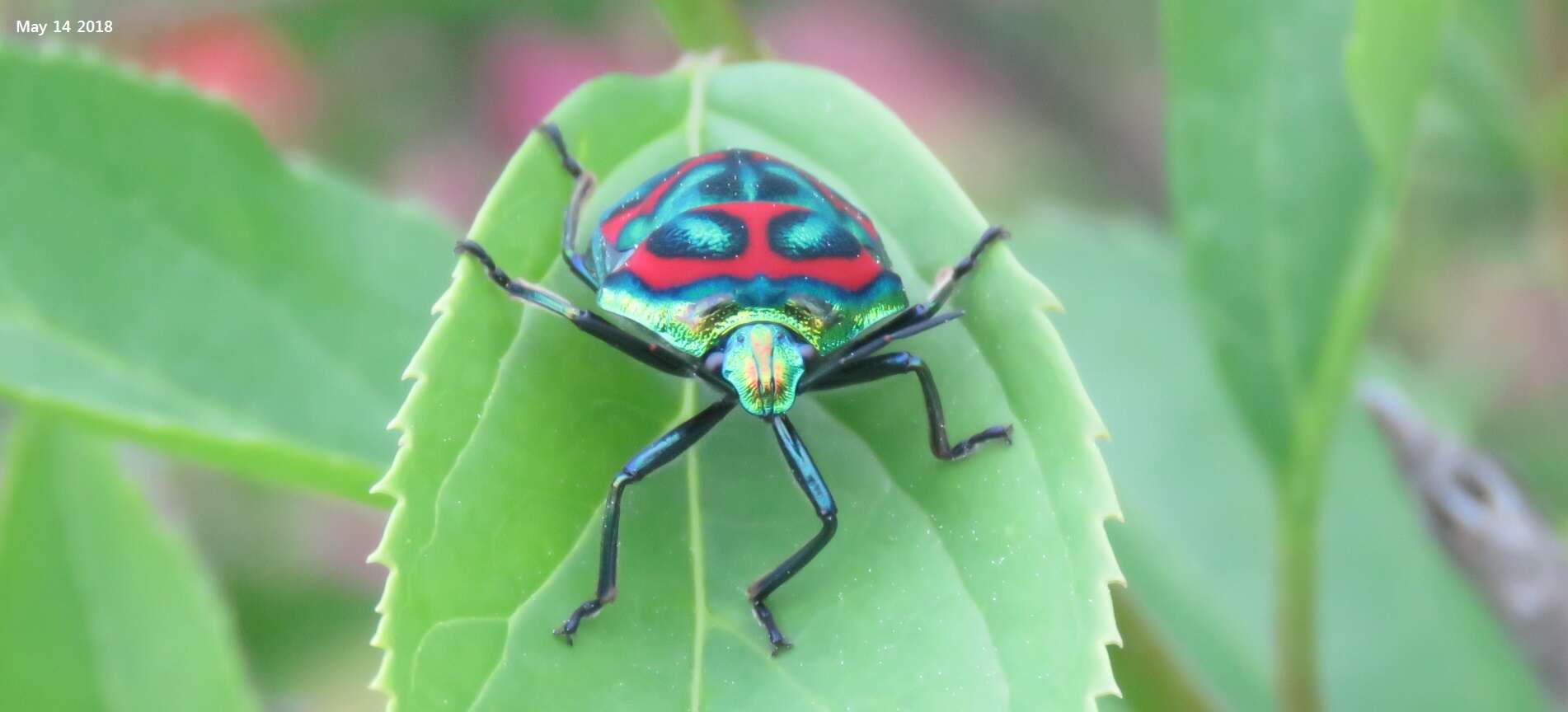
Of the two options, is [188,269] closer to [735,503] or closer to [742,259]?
[742,259]

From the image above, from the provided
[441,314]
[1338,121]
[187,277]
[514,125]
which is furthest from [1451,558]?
[514,125]

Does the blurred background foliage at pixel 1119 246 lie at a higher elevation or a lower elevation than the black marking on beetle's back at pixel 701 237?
higher

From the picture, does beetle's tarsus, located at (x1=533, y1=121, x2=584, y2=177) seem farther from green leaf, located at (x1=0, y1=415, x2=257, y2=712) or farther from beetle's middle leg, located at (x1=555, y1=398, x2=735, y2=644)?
green leaf, located at (x1=0, y1=415, x2=257, y2=712)

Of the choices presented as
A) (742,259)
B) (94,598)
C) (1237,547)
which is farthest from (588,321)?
(1237,547)
